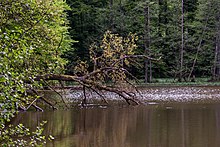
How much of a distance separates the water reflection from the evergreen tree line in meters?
20.0

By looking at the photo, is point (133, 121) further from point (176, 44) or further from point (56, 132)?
point (176, 44)

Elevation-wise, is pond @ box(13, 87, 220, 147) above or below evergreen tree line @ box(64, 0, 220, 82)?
below

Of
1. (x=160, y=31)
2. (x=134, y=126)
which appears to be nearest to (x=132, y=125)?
(x=134, y=126)

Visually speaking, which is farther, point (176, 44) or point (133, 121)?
point (176, 44)

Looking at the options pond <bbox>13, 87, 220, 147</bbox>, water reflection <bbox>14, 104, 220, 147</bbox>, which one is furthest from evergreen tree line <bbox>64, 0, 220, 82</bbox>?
water reflection <bbox>14, 104, 220, 147</bbox>

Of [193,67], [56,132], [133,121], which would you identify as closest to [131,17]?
[193,67]

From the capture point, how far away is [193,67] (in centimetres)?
3978

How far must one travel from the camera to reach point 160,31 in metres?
42.7

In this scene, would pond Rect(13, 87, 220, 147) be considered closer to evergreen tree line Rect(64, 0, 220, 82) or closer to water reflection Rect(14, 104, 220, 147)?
water reflection Rect(14, 104, 220, 147)

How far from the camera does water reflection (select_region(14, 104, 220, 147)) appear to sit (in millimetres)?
11227

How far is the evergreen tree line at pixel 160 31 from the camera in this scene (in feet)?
128

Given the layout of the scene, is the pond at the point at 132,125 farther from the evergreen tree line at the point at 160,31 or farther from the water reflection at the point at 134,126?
the evergreen tree line at the point at 160,31

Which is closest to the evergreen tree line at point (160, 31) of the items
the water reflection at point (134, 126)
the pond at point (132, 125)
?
the pond at point (132, 125)

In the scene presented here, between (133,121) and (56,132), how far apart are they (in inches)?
135
